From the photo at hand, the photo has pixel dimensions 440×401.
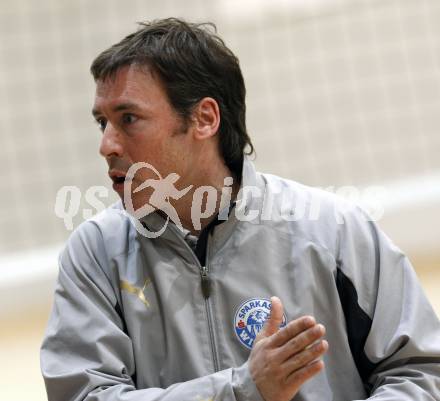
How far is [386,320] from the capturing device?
2488 millimetres

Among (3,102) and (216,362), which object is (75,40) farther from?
(216,362)

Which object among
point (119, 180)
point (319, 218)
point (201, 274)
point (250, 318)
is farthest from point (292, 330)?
point (119, 180)

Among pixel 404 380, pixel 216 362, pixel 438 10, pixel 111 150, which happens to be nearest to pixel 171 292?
pixel 216 362

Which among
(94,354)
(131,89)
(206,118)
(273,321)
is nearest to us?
(273,321)

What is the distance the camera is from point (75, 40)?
606 cm

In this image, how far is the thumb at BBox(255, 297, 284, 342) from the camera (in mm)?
2307

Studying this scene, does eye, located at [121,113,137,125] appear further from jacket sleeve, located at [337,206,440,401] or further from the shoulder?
jacket sleeve, located at [337,206,440,401]

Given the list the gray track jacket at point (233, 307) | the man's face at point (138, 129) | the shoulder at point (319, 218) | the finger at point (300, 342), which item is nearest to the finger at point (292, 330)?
the finger at point (300, 342)

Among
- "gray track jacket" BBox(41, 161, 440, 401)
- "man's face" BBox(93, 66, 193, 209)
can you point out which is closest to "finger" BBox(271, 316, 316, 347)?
"gray track jacket" BBox(41, 161, 440, 401)

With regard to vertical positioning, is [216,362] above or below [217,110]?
below

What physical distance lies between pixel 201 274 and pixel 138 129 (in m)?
0.43

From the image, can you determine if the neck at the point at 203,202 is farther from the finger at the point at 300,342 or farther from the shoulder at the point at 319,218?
the finger at the point at 300,342

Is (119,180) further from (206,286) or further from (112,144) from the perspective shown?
(206,286)

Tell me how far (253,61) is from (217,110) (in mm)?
3388
